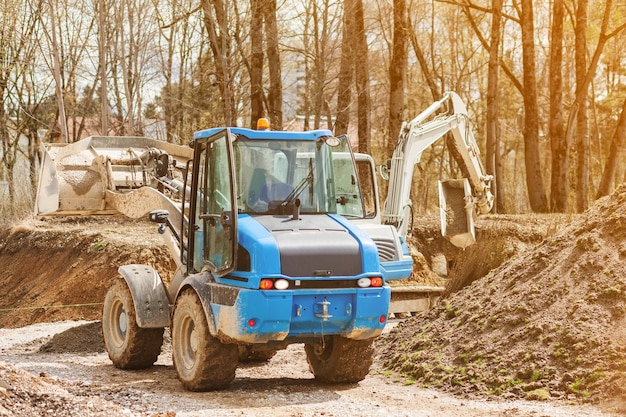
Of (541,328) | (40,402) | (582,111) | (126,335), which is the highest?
(582,111)

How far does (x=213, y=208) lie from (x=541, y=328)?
3742 mm

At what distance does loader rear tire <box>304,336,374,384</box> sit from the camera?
9.16m

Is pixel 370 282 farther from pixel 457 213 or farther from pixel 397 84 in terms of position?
pixel 397 84

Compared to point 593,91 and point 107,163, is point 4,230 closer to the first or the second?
point 107,163

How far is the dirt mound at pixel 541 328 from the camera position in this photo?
28.9 ft

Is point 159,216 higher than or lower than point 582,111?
lower

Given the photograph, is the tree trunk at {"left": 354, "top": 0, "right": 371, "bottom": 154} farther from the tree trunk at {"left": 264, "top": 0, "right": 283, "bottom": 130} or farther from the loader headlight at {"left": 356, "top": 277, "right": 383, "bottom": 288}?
the loader headlight at {"left": 356, "top": 277, "right": 383, "bottom": 288}

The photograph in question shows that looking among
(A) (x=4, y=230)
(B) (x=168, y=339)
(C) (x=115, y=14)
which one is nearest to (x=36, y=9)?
(C) (x=115, y=14)

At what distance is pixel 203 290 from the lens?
8711 millimetres

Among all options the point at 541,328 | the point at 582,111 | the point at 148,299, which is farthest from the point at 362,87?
the point at 541,328

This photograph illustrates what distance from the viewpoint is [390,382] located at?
10.0 metres

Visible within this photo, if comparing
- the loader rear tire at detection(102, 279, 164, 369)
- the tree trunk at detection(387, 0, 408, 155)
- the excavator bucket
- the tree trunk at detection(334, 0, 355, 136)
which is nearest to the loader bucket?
the tree trunk at detection(387, 0, 408, 155)

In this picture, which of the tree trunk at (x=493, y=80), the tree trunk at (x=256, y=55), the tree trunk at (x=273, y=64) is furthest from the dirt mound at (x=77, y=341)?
the tree trunk at (x=493, y=80)

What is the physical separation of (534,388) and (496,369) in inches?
24.9
